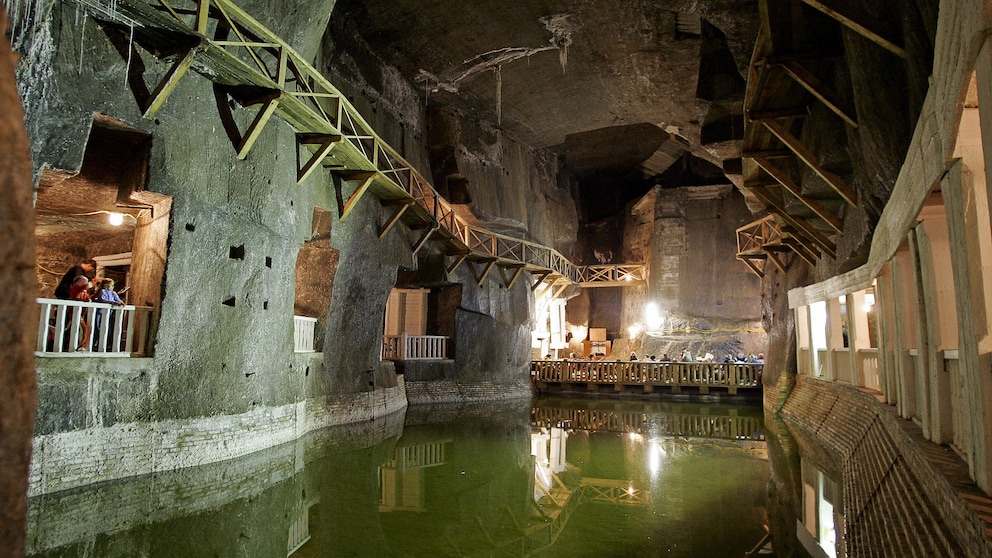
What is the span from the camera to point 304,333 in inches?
477

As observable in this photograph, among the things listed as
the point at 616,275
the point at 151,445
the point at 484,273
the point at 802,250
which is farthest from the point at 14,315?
the point at 616,275

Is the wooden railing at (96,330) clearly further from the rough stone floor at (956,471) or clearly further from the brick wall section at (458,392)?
the brick wall section at (458,392)

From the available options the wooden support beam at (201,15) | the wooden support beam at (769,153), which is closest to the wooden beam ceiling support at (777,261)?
the wooden support beam at (769,153)

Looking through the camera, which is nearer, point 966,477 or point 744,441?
point 966,477

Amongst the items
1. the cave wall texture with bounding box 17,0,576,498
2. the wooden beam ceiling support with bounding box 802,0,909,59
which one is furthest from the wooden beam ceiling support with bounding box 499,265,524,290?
the wooden beam ceiling support with bounding box 802,0,909,59

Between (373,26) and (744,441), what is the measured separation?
13035mm

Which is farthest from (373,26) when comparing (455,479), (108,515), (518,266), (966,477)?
(966,477)

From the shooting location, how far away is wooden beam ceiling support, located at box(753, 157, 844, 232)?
1008 cm

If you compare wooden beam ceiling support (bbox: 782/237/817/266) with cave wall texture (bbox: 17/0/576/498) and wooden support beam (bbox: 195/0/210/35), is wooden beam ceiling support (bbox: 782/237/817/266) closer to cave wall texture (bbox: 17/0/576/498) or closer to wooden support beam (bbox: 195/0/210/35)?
cave wall texture (bbox: 17/0/576/498)

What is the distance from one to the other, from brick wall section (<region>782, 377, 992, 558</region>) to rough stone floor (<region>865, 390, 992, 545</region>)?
38mm

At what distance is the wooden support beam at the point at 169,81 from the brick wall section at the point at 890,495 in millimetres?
8651

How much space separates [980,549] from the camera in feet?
8.64

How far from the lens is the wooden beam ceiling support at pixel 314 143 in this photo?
421 inches

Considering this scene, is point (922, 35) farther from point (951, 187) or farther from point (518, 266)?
point (518, 266)
